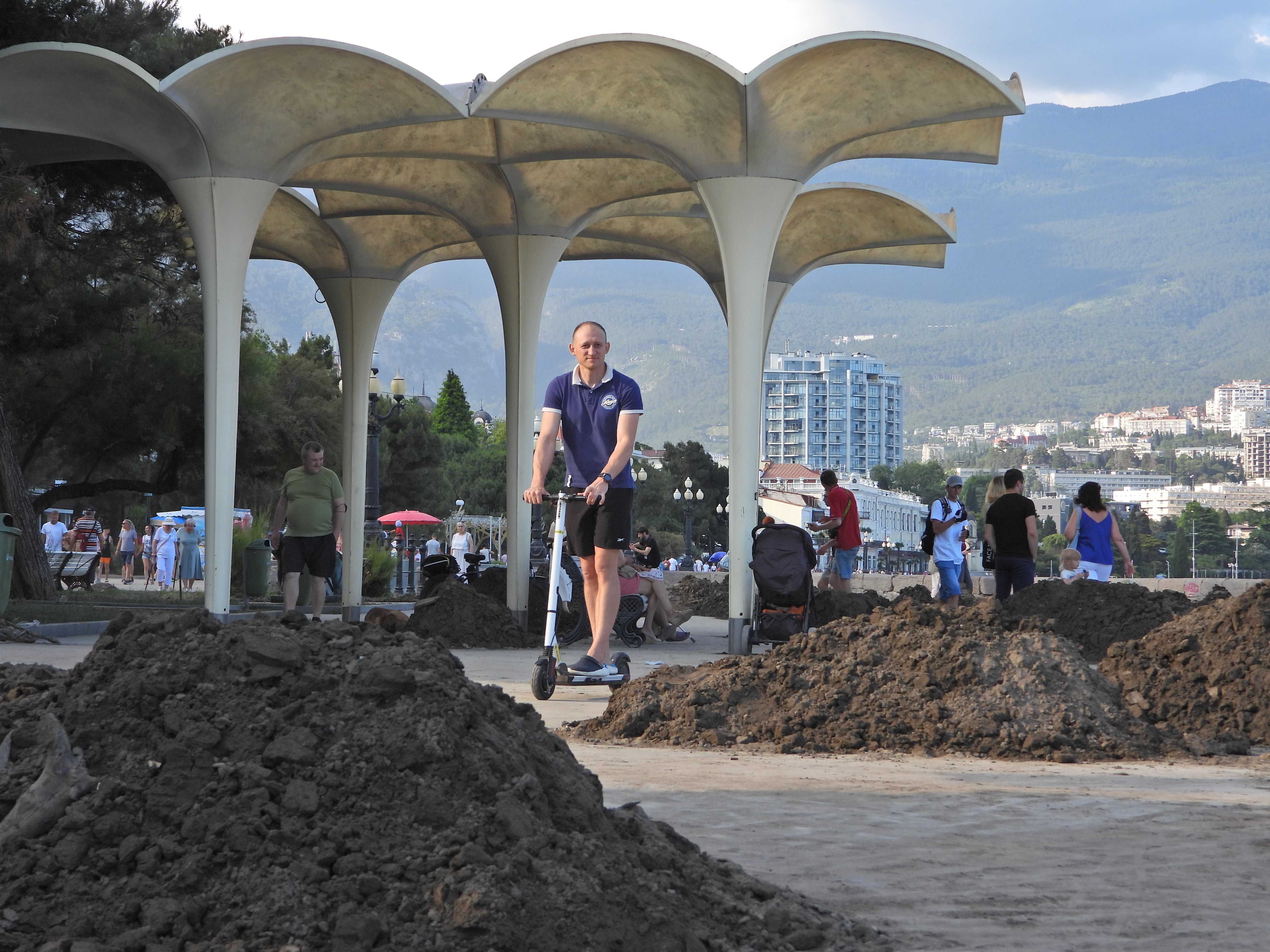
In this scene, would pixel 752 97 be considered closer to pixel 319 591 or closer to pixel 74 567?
pixel 319 591

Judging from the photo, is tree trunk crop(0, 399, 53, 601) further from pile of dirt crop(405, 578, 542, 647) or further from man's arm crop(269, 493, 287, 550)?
man's arm crop(269, 493, 287, 550)

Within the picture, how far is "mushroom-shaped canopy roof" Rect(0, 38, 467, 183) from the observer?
14.4 m

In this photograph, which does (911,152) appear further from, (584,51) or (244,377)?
(244,377)

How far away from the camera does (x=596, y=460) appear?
8.39 m

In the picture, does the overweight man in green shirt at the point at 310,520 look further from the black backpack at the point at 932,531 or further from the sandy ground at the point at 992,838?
the black backpack at the point at 932,531

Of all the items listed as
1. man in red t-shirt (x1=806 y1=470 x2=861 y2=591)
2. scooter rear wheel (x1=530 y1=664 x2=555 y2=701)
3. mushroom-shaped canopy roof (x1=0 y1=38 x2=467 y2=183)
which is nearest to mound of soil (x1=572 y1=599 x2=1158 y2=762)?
scooter rear wheel (x1=530 y1=664 x2=555 y2=701)

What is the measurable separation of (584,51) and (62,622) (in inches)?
331

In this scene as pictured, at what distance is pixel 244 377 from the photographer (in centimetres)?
2941

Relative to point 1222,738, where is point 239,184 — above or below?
above

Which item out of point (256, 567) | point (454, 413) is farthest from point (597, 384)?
point (454, 413)

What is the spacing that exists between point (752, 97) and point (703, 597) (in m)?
12.6

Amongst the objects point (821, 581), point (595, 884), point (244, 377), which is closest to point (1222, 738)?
point (595, 884)

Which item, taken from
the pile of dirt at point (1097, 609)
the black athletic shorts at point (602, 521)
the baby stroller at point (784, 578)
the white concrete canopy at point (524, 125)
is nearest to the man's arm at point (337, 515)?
the white concrete canopy at point (524, 125)

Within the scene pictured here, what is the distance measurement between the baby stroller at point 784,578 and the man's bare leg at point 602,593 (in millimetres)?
4151
